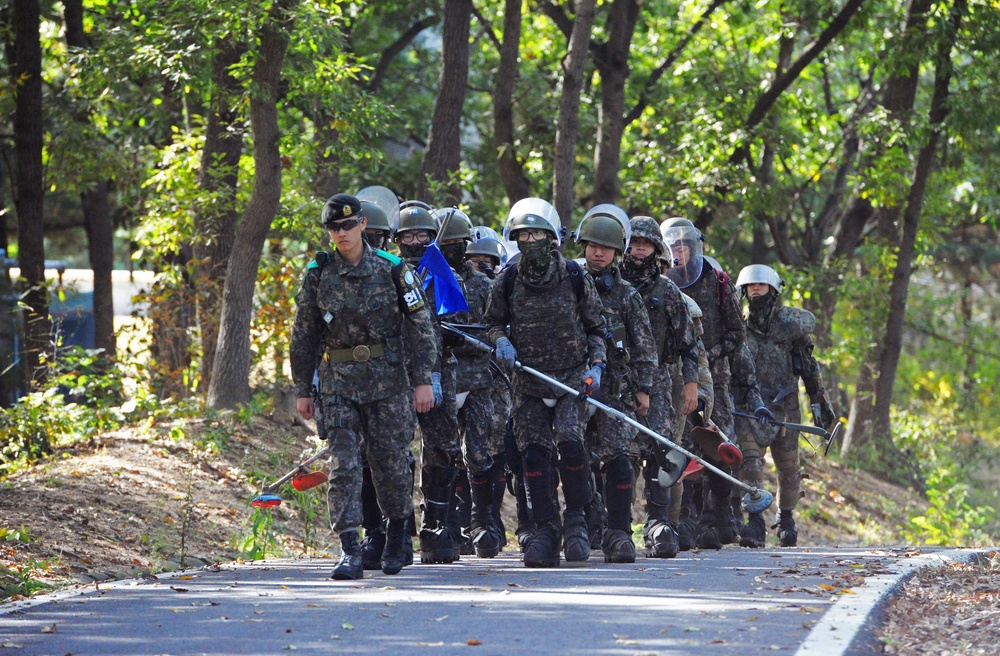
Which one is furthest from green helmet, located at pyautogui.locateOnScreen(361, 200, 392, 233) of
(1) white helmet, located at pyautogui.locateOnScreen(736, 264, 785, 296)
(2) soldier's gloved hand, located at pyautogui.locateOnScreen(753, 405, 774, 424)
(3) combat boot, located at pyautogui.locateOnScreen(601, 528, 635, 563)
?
(1) white helmet, located at pyautogui.locateOnScreen(736, 264, 785, 296)

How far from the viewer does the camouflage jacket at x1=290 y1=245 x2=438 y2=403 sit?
847 centimetres

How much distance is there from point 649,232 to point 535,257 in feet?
5.20

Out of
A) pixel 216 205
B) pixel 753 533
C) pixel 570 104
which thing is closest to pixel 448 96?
pixel 570 104

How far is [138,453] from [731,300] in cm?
529

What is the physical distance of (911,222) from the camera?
22.4m

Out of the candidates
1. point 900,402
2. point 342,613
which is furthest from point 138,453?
point 900,402

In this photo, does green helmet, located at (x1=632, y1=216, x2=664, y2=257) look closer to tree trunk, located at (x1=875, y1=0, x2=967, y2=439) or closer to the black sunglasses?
the black sunglasses

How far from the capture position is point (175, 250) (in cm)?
1625

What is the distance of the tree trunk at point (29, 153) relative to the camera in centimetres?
1719

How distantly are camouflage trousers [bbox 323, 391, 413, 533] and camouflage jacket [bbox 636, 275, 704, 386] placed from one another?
254cm

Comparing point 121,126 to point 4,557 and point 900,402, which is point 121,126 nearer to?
point 4,557

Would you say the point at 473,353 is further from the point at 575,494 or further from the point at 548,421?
the point at 575,494

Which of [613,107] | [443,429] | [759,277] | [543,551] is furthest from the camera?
[613,107]

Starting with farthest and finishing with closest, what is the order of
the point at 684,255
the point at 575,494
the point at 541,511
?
the point at 684,255 → the point at 575,494 → the point at 541,511
